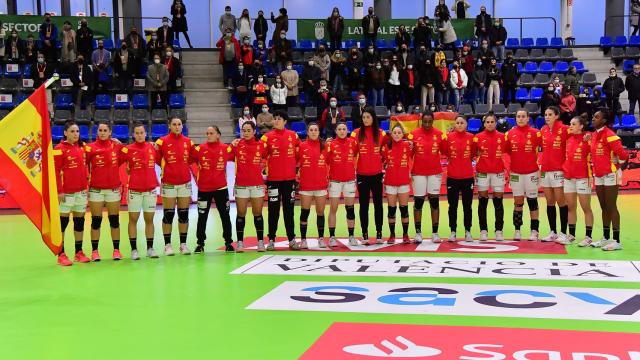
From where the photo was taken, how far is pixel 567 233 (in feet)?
33.7

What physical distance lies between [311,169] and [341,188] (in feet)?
1.91

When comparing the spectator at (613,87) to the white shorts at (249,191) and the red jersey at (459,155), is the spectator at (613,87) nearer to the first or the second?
the red jersey at (459,155)

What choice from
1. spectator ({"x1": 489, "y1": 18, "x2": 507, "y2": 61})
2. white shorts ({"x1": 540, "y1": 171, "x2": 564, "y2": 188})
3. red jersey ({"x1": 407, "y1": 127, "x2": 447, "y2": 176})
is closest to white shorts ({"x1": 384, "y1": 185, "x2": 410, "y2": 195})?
red jersey ({"x1": 407, "y1": 127, "x2": 447, "y2": 176})

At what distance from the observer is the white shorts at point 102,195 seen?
8758 millimetres

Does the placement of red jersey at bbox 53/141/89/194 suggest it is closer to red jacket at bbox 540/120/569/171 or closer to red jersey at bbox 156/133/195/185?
red jersey at bbox 156/133/195/185

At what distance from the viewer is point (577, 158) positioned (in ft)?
30.5

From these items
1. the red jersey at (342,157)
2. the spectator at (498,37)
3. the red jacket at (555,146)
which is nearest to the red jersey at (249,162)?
the red jersey at (342,157)

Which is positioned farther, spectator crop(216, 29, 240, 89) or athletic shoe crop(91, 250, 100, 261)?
spectator crop(216, 29, 240, 89)

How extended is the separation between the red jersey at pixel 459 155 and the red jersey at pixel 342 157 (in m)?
1.54

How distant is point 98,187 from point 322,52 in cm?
1266

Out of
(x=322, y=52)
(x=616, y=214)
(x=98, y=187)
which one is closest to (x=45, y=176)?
(x=98, y=187)

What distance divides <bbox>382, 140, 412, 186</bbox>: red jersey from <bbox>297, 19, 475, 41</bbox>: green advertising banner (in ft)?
50.1

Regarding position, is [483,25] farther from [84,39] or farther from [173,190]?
[173,190]

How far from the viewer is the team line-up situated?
8852 millimetres
